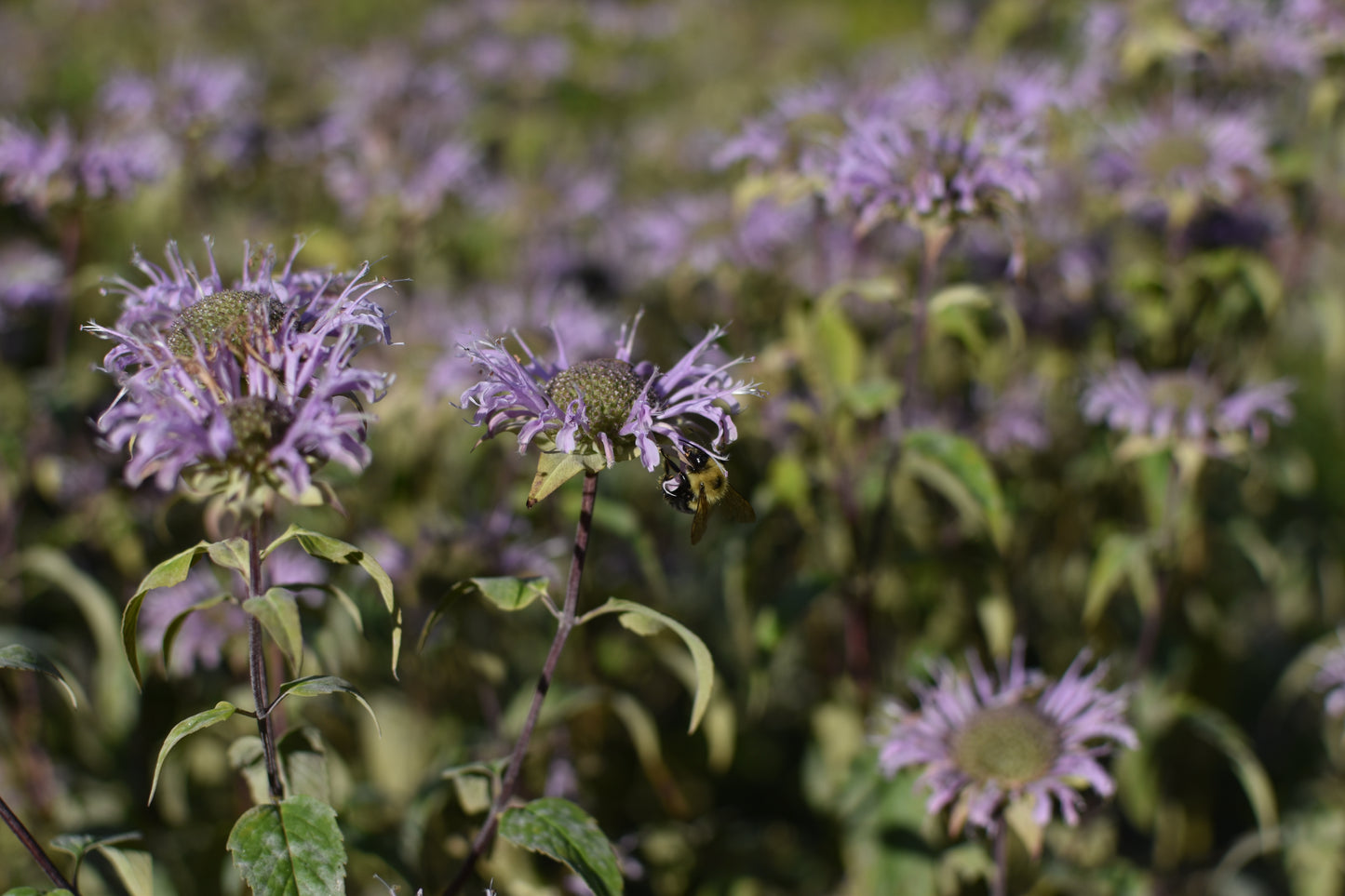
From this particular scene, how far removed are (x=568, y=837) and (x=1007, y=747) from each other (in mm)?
886

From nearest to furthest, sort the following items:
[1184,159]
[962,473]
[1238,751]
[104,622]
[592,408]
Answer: [592,408], [962,473], [1238,751], [104,622], [1184,159]

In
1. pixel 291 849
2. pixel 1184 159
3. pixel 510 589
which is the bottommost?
pixel 291 849

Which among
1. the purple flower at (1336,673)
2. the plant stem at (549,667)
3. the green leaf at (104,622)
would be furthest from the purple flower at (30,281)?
the purple flower at (1336,673)

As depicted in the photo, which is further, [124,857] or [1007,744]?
[1007,744]

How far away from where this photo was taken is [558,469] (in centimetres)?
153

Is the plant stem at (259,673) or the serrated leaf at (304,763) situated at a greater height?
the plant stem at (259,673)

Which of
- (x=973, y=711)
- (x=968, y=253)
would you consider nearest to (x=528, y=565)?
(x=973, y=711)

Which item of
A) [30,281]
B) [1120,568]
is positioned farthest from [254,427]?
[30,281]

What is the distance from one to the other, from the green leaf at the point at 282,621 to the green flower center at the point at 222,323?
0.38 meters

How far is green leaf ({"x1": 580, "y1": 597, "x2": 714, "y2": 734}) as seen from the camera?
1553 millimetres

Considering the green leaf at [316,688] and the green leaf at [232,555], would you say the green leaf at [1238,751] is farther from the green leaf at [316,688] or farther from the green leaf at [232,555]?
the green leaf at [232,555]

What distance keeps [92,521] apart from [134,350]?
4.97 ft

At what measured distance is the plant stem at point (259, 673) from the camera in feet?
4.83

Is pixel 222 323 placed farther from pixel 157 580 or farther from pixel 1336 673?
pixel 1336 673
